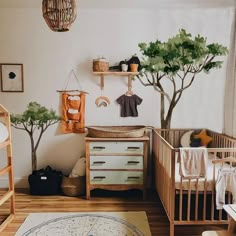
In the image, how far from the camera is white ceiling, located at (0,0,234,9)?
3.61m

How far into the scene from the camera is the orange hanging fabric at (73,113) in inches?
157

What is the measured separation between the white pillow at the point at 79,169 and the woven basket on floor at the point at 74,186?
0.07m

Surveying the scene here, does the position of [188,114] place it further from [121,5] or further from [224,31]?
[121,5]

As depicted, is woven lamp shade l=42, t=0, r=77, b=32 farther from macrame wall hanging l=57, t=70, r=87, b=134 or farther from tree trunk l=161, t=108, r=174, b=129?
tree trunk l=161, t=108, r=174, b=129

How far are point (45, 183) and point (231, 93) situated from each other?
2611 millimetres

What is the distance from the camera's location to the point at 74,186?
3732mm

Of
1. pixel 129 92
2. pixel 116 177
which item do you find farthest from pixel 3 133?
pixel 129 92

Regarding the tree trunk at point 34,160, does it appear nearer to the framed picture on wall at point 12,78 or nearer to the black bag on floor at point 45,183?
the black bag on floor at point 45,183

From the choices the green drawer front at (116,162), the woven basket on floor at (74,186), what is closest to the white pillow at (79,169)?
the woven basket on floor at (74,186)

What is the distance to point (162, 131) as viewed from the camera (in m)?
3.84

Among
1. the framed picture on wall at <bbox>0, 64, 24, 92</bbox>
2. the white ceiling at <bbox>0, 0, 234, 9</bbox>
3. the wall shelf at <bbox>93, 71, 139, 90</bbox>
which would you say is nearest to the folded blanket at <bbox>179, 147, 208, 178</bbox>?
the wall shelf at <bbox>93, 71, 139, 90</bbox>

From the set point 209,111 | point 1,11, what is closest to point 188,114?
point 209,111

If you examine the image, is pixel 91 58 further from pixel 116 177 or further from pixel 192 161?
pixel 192 161

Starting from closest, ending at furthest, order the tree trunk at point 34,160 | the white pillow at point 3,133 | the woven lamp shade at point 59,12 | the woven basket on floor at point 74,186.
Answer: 1. the woven lamp shade at point 59,12
2. the white pillow at point 3,133
3. the woven basket on floor at point 74,186
4. the tree trunk at point 34,160
